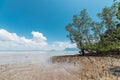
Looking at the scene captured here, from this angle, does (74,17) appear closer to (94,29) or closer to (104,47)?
(94,29)

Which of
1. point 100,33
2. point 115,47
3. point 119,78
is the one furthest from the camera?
point 100,33

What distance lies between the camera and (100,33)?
4538 cm

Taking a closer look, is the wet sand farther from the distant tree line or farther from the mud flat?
the distant tree line

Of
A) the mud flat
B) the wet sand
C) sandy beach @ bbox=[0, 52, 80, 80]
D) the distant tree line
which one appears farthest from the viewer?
the distant tree line

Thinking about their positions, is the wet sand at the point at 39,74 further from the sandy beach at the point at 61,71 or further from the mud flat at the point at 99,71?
the mud flat at the point at 99,71

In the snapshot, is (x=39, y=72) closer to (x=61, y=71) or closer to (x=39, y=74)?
(x=39, y=74)

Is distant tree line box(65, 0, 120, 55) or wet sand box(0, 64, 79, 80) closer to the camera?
wet sand box(0, 64, 79, 80)

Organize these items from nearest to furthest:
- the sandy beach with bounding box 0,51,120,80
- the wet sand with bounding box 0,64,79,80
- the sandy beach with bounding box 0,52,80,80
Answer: the sandy beach with bounding box 0,51,120,80
the wet sand with bounding box 0,64,79,80
the sandy beach with bounding box 0,52,80,80

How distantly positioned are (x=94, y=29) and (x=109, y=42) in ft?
17.4

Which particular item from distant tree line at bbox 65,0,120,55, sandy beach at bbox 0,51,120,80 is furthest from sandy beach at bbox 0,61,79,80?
distant tree line at bbox 65,0,120,55

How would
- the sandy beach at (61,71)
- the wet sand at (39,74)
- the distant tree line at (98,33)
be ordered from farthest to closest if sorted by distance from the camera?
the distant tree line at (98,33) → the wet sand at (39,74) → the sandy beach at (61,71)

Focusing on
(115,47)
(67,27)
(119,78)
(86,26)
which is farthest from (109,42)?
(119,78)

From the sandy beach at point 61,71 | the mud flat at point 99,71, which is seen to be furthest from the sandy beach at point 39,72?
the mud flat at point 99,71

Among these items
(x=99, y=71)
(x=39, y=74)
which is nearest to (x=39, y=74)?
(x=39, y=74)
